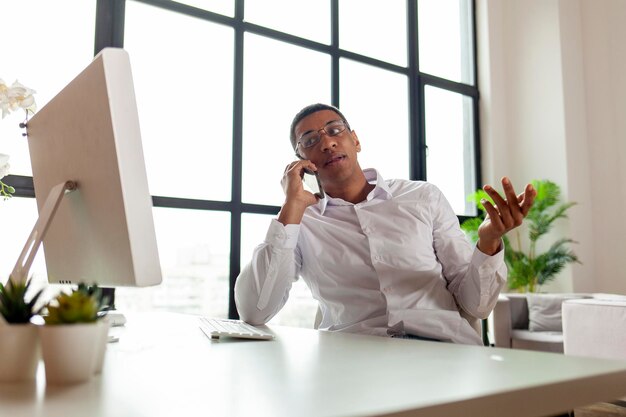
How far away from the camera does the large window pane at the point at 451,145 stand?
6.11 metres

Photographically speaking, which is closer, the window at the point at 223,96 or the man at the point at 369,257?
the man at the point at 369,257

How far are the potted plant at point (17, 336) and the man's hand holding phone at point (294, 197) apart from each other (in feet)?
3.54

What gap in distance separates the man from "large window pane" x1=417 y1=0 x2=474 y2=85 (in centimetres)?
445

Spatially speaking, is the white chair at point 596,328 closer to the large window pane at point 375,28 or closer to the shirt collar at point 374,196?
the shirt collar at point 374,196

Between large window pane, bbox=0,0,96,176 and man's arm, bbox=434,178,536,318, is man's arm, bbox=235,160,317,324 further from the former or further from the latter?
large window pane, bbox=0,0,96,176

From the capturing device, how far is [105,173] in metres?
0.88

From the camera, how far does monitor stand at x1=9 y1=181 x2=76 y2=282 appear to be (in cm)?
97

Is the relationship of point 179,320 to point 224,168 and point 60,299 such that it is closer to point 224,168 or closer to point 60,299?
point 60,299

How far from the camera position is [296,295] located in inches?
186

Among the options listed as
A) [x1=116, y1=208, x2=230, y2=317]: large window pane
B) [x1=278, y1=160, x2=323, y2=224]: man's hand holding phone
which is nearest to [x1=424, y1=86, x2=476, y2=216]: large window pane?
[x1=116, y1=208, x2=230, y2=317]: large window pane

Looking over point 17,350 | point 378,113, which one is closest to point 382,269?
point 17,350

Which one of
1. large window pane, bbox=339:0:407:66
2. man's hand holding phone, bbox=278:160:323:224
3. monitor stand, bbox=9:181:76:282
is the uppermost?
large window pane, bbox=339:0:407:66

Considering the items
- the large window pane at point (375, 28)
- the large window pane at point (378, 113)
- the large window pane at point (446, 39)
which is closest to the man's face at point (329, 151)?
the large window pane at point (378, 113)

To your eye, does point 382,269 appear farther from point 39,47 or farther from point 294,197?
point 39,47
